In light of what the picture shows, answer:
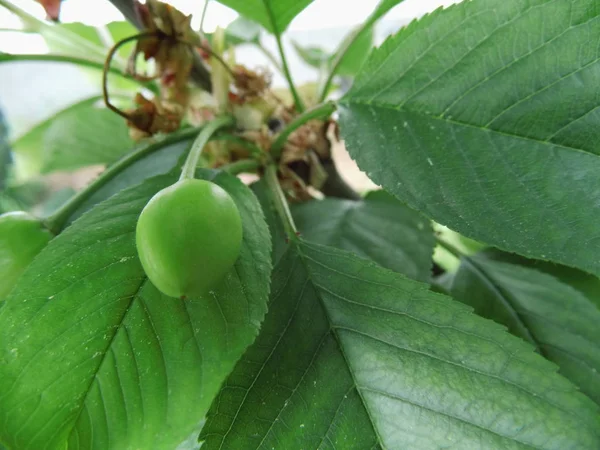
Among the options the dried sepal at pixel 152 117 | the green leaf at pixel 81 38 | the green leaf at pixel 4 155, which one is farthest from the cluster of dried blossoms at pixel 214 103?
the green leaf at pixel 4 155

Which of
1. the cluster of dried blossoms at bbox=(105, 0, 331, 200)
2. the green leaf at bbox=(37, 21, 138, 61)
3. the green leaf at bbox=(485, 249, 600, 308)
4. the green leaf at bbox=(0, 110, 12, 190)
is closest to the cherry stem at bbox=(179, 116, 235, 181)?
the cluster of dried blossoms at bbox=(105, 0, 331, 200)

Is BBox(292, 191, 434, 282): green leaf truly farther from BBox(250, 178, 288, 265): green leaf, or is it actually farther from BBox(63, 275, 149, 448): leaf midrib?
BBox(63, 275, 149, 448): leaf midrib

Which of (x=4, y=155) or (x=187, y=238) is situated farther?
(x=4, y=155)

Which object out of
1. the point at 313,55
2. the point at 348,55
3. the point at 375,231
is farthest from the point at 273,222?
the point at 313,55

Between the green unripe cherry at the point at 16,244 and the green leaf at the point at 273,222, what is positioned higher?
the green leaf at the point at 273,222

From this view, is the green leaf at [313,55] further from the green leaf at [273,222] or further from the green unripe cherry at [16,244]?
the green unripe cherry at [16,244]

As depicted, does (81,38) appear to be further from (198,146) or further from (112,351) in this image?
(112,351)
